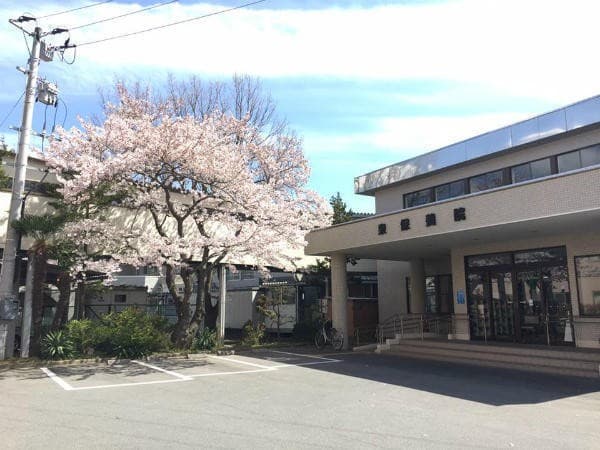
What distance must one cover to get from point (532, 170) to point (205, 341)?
39.6ft

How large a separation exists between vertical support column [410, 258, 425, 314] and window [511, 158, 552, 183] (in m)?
5.43

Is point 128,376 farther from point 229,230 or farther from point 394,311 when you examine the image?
point 394,311

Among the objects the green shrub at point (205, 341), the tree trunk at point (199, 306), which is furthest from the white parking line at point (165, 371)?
the tree trunk at point (199, 306)

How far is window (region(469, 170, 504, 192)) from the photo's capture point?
16.3m

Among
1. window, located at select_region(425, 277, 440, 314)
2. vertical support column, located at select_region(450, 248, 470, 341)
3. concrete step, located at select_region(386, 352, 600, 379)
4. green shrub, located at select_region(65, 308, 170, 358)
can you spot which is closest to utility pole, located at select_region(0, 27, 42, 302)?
green shrub, located at select_region(65, 308, 170, 358)

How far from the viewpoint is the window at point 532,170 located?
14844mm

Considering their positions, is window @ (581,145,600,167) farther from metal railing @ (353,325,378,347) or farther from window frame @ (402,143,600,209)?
metal railing @ (353,325,378,347)

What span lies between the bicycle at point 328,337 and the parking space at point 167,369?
210 centimetres

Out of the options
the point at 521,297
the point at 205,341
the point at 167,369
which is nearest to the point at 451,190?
the point at 521,297

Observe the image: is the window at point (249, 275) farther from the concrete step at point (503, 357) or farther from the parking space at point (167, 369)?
the concrete step at point (503, 357)

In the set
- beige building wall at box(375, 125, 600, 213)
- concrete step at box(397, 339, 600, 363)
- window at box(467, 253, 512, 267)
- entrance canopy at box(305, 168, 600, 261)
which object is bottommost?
concrete step at box(397, 339, 600, 363)

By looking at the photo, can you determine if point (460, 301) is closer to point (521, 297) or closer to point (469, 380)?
point (521, 297)

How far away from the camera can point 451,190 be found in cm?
1803

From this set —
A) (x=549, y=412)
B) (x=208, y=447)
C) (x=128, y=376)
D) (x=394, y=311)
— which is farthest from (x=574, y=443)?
(x=394, y=311)
